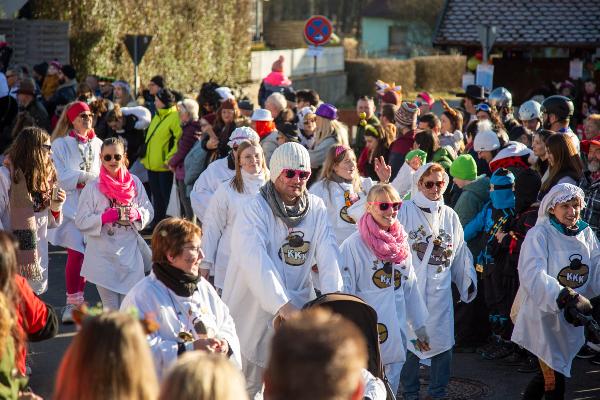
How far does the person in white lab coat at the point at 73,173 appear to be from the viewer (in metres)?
9.91

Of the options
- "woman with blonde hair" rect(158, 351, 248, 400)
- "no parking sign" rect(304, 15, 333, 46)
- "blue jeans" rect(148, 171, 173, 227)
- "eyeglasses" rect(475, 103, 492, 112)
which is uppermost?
"no parking sign" rect(304, 15, 333, 46)

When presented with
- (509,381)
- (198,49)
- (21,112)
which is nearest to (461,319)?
(509,381)

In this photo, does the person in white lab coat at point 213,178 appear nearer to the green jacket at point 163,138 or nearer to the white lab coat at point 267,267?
the white lab coat at point 267,267

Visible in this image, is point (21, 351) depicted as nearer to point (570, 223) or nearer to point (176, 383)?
point (176, 383)

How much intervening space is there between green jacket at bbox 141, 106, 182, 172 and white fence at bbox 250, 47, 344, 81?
18233 mm

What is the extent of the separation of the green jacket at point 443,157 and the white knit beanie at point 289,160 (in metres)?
4.08

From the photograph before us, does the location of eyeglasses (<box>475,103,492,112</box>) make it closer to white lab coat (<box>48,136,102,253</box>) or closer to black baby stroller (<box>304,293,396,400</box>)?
white lab coat (<box>48,136,102,253</box>)

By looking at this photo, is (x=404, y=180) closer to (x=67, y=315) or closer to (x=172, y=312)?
(x=67, y=315)

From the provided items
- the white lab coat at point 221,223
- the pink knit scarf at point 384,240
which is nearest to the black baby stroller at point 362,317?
the pink knit scarf at point 384,240

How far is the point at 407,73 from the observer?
46688 mm

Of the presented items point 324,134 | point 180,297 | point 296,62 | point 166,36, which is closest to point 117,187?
point 180,297

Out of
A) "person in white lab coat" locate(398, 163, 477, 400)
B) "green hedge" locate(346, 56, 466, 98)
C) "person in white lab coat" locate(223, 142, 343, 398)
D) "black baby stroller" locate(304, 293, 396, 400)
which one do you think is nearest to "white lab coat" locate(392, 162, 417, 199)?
"person in white lab coat" locate(398, 163, 477, 400)

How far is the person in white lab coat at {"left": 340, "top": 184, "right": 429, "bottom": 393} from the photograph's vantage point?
7.05 metres

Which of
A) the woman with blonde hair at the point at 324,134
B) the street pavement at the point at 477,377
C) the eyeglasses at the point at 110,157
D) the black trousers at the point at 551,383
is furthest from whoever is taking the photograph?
the woman with blonde hair at the point at 324,134
